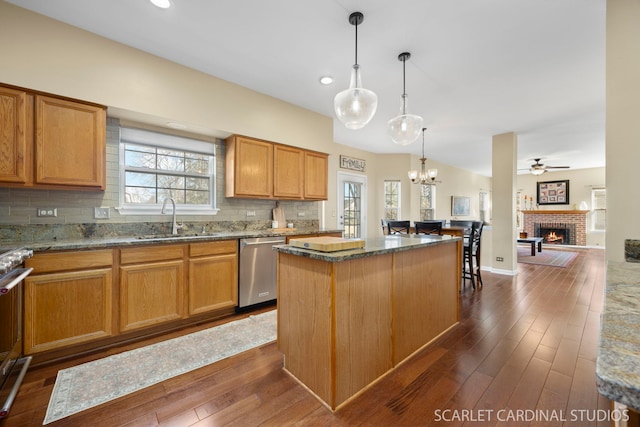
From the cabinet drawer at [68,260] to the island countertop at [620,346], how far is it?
2918 mm

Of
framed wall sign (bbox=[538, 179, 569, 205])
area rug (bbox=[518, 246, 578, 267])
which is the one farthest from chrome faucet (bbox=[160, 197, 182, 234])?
framed wall sign (bbox=[538, 179, 569, 205])

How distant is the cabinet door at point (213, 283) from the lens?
273cm

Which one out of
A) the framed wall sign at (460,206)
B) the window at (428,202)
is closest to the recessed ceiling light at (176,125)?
the window at (428,202)

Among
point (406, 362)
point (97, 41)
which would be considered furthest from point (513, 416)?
point (97, 41)

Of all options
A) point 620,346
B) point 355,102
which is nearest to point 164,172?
point 355,102

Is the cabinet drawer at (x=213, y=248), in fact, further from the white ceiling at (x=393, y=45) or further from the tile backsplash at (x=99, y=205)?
the white ceiling at (x=393, y=45)

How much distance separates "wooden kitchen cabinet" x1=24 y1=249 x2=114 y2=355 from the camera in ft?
6.54

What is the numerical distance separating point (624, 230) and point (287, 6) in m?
2.79

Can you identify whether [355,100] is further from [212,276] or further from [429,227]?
[429,227]

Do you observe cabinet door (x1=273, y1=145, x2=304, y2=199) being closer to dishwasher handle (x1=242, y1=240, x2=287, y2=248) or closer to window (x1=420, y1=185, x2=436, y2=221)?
dishwasher handle (x1=242, y1=240, x2=287, y2=248)

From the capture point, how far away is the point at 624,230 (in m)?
1.65

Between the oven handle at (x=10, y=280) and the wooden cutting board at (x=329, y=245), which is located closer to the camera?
the oven handle at (x=10, y=280)

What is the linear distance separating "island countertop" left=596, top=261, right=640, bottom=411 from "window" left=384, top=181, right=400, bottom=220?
5981 mm

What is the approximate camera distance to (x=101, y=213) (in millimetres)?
2705
